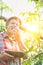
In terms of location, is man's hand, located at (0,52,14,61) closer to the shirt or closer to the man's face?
the shirt

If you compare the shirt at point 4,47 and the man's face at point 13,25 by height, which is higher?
the man's face at point 13,25

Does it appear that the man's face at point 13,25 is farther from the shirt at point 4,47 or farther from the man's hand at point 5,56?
the man's hand at point 5,56

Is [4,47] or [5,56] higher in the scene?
[4,47]

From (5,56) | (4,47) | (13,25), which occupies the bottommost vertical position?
(5,56)

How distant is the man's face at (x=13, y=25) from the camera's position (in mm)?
2775

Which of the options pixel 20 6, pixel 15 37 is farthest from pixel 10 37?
pixel 20 6

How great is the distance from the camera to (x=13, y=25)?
2.80m

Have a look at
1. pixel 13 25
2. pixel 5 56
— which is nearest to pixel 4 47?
pixel 5 56

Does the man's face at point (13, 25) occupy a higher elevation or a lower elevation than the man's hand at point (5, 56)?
higher

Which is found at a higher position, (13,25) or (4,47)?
(13,25)

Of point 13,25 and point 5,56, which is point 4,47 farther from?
point 13,25

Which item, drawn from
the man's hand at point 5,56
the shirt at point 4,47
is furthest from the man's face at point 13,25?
the man's hand at point 5,56

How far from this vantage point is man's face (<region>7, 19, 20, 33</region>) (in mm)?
2775

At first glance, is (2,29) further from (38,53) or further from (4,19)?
(38,53)
